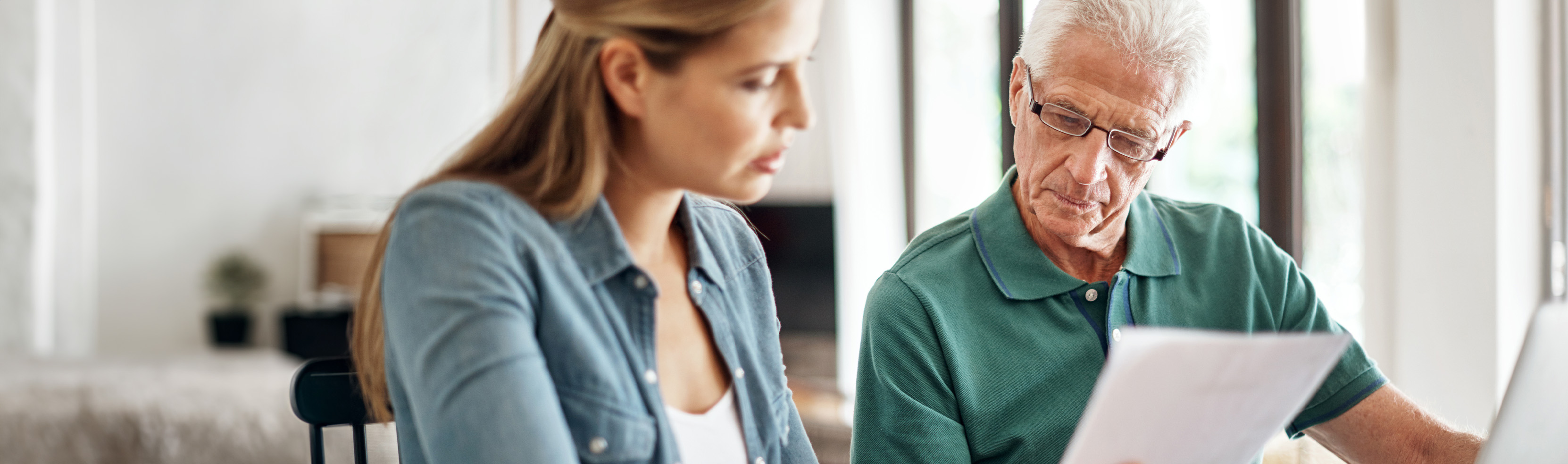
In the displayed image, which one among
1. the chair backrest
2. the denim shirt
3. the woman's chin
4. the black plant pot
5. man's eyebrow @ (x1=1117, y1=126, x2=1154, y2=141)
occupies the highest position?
man's eyebrow @ (x1=1117, y1=126, x2=1154, y2=141)

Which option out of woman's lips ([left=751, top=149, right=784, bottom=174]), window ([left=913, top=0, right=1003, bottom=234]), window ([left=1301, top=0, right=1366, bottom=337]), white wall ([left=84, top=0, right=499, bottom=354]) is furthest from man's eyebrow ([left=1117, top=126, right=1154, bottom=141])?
white wall ([left=84, top=0, right=499, bottom=354])

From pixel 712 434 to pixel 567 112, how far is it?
298 mm

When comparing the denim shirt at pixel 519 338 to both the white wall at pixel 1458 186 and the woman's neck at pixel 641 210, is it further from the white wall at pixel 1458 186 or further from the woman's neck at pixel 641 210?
the white wall at pixel 1458 186

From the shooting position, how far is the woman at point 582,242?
670mm

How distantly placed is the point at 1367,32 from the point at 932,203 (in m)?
1.95

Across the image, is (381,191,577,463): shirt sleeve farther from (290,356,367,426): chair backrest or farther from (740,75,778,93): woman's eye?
(290,356,367,426): chair backrest

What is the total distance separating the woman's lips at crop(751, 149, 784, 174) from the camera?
0.79 m

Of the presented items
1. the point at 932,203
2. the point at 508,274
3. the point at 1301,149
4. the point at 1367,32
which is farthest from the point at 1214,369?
the point at 932,203

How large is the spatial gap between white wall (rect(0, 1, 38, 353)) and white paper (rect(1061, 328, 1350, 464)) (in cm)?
559

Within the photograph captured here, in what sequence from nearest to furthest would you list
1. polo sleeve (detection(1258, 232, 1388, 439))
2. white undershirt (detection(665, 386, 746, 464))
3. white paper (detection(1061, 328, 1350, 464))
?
1. white paper (detection(1061, 328, 1350, 464))
2. white undershirt (detection(665, 386, 746, 464))
3. polo sleeve (detection(1258, 232, 1388, 439))

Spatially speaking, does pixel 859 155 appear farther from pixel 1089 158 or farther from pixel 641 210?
pixel 641 210

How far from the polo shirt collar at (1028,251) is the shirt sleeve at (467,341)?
2.04 feet

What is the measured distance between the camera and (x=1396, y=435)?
115cm

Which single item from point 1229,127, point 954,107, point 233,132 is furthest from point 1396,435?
point 233,132
